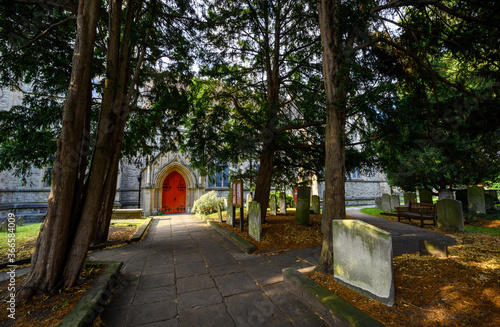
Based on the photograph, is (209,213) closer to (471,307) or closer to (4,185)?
(471,307)

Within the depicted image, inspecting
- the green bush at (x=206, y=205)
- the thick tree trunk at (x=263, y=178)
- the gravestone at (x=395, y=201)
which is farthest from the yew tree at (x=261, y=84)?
the gravestone at (x=395, y=201)

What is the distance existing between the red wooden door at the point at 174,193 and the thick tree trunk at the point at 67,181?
14070 mm

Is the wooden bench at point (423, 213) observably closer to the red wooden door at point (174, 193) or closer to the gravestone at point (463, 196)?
the gravestone at point (463, 196)

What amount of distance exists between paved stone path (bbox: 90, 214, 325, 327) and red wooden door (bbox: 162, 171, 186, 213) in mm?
11673

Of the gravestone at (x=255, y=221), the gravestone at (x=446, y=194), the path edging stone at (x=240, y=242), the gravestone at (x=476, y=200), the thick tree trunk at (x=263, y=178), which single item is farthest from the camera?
the gravestone at (x=446, y=194)

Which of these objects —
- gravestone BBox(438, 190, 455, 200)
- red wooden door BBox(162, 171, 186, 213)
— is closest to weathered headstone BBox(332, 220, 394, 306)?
gravestone BBox(438, 190, 455, 200)

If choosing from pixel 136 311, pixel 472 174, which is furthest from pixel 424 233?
pixel 136 311

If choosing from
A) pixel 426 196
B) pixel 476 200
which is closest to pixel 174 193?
pixel 426 196

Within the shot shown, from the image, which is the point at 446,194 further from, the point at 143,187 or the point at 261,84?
the point at 143,187

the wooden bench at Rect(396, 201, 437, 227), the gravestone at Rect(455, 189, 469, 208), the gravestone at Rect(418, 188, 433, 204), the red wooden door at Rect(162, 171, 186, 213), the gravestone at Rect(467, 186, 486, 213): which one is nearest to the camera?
the wooden bench at Rect(396, 201, 437, 227)

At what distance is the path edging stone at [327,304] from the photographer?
218cm

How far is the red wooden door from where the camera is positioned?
673 inches

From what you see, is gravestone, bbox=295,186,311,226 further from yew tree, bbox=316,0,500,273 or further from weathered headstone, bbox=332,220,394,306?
weathered headstone, bbox=332,220,394,306

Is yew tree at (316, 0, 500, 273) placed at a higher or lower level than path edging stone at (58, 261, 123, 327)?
higher
